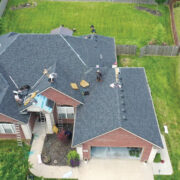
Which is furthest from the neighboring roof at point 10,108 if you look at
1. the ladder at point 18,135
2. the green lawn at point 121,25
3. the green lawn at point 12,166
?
the green lawn at point 121,25

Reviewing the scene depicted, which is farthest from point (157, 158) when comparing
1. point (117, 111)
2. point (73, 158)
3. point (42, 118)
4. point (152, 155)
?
point (42, 118)

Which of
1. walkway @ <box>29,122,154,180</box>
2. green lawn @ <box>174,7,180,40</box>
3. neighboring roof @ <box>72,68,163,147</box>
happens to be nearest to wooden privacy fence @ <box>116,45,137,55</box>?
green lawn @ <box>174,7,180,40</box>

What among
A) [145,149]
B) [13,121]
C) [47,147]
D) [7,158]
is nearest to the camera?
[7,158]

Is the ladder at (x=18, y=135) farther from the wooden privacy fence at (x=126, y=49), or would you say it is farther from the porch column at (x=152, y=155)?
the wooden privacy fence at (x=126, y=49)

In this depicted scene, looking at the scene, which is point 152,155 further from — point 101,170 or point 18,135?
point 18,135

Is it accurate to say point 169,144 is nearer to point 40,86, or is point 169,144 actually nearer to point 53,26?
point 40,86

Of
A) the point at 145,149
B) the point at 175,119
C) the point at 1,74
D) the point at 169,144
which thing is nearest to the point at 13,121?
the point at 1,74

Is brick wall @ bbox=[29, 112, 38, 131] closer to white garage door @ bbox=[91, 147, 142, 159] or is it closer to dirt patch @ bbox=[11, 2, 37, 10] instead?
white garage door @ bbox=[91, 147, 142, 159]
